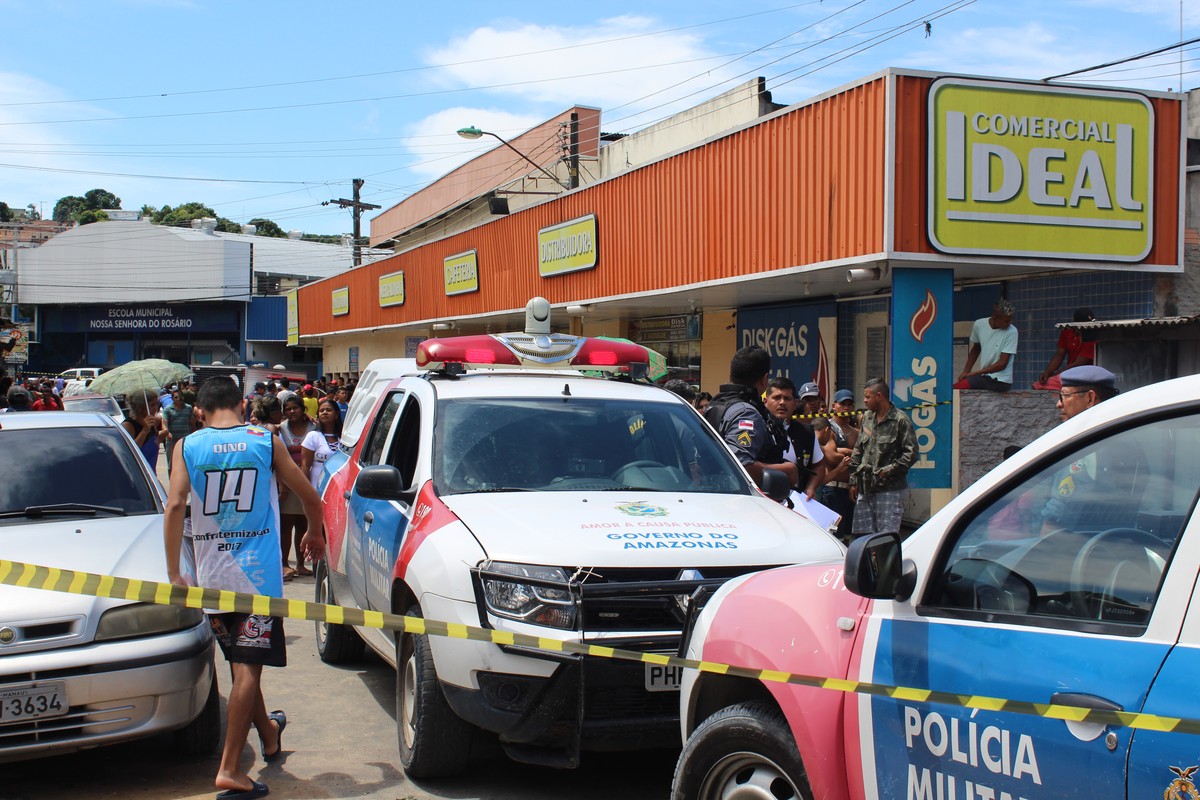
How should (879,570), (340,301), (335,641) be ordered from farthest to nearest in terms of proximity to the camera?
(340,301), (335,641), (879,570)

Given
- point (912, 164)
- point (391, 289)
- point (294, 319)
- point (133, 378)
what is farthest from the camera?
point (294, 319)

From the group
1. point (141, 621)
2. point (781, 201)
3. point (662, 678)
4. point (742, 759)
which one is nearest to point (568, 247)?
point (781, 201)

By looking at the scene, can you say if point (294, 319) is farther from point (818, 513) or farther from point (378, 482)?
point (378, 482)

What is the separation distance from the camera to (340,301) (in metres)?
36.3

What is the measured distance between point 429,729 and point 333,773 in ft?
2.39

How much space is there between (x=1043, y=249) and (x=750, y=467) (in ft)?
17.2

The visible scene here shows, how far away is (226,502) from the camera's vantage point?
16.1 ft

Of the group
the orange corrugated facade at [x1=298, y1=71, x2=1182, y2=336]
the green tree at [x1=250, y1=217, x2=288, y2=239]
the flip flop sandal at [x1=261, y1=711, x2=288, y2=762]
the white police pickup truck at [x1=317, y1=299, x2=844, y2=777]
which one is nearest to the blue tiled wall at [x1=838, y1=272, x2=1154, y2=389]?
the orange corrugated facade at [x1=298, y1=71, x2=1182, y2=336]

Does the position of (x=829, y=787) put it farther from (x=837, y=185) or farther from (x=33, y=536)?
(x=837, y=185)

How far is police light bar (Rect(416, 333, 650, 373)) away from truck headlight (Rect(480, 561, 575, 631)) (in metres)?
2.84

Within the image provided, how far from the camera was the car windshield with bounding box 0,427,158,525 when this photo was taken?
18.9ft

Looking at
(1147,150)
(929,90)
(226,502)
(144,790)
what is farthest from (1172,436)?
(1147,150)

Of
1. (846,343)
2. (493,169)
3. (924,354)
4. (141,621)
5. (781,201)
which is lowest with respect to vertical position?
(141,621)

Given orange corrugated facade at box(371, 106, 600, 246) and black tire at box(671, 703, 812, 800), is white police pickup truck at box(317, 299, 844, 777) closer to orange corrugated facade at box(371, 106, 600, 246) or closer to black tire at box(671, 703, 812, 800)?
black tire at box(671, 703, 812, 800)
